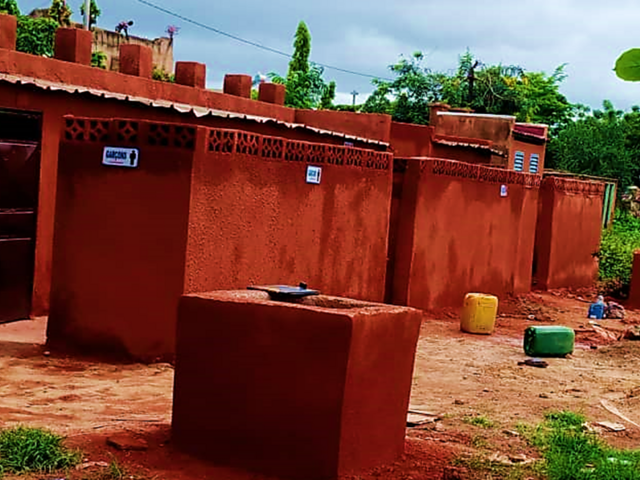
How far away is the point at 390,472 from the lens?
16.6 feet

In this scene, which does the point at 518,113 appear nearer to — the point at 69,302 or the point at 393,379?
the point at 69,302

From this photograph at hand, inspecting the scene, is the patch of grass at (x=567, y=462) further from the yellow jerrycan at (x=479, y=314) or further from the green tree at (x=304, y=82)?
the green tree at (x=304, y=82)

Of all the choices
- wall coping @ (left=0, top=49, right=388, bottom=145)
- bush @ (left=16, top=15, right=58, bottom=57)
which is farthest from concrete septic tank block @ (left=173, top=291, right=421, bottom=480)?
bush @ (left=16, top=15, right=58, bottom=57)

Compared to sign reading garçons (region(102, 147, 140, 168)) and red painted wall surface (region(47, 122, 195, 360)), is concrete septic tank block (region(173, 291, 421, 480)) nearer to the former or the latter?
red painted wall surface (region(47, 122, 195, 360))

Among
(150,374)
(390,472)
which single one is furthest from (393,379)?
(150,374)

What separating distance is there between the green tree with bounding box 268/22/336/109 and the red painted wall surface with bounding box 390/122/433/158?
30.2 ft

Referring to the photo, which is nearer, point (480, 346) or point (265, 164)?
point (265, 164)

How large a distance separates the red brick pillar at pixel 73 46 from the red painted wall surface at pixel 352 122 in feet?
19.8

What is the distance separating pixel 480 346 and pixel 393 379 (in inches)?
263

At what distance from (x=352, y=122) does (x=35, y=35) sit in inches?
364

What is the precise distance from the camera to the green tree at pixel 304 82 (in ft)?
95.1

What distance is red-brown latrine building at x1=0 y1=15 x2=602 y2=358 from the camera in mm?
8453

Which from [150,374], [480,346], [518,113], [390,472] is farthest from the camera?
[518,113]

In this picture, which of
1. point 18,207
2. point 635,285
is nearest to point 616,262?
point 635,285
